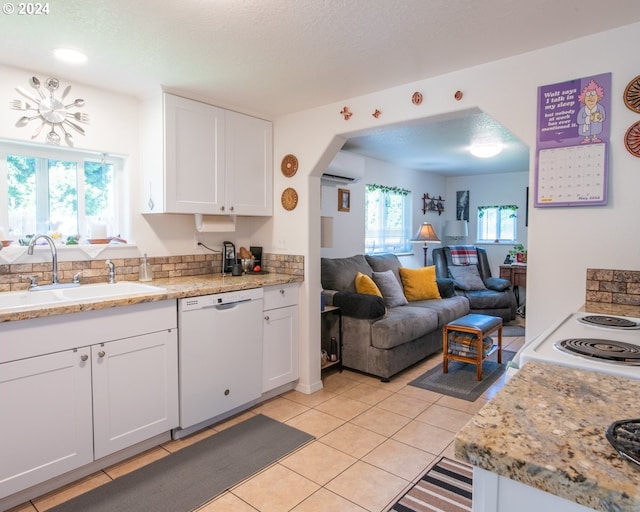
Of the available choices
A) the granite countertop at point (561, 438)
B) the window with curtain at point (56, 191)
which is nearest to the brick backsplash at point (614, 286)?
the granite countertop at point (561, 438)

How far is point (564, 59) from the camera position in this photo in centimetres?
207

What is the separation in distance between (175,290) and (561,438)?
218cm

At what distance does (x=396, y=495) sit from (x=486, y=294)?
4.06 m

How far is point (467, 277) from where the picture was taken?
234 inches

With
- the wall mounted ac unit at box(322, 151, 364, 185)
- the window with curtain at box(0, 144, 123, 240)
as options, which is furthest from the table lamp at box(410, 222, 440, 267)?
the window with curtain at box(0, 144, 123, 240)

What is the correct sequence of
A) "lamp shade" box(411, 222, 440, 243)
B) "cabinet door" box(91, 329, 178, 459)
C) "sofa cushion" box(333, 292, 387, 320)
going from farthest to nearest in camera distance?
"lamp shade" box(411, 222, 440, 243) → "sofa cushion" box(333, 292, 387, 320) → "cabinet door" box(91, 329, 178, 459)

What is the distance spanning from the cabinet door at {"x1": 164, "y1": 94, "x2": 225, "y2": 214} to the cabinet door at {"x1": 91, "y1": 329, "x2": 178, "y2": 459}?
96 centimetres

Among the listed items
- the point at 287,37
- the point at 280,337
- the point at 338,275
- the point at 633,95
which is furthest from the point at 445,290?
the point at 287,37

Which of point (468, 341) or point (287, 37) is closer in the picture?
point (287, 37)

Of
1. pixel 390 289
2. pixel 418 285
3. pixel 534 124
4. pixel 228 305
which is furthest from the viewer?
pixel 418 285

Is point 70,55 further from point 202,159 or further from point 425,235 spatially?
point 425,235

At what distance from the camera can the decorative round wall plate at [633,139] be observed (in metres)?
1.88

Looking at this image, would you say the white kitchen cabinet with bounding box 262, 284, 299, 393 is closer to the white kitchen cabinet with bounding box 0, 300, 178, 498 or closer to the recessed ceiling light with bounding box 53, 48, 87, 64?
the white kitchen cabinet with bounding box 0, 300, 178, 498

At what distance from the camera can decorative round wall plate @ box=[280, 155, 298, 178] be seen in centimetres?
331
